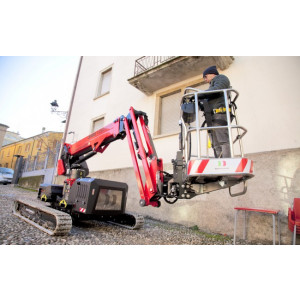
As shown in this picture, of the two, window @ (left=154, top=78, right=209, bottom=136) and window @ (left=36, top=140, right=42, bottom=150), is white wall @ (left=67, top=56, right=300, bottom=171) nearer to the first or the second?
window @ (left=154, top=78, right=209, bottom=136)

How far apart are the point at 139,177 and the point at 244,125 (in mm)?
3021

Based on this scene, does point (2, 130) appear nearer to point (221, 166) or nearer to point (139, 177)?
point (139, 177)

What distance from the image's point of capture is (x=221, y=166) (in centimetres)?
214

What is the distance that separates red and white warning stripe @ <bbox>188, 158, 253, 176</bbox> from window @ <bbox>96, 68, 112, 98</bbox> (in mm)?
8103

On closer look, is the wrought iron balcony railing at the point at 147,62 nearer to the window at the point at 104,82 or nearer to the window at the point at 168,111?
the window at the point at 168,111

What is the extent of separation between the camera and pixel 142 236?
3.63 metres

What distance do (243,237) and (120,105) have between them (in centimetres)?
626

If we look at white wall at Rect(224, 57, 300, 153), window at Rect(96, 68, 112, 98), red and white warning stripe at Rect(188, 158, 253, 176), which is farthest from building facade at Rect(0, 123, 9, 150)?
white wall at Rect(224, 57, 300, 153)

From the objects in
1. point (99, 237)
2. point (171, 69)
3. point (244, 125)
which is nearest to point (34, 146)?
point (171, 69)

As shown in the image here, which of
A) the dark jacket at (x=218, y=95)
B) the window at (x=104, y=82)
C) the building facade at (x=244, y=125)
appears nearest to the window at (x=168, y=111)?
the building facade at (x=244, y=125)

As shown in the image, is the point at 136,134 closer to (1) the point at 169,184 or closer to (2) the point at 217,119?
(1) the point at 169,184

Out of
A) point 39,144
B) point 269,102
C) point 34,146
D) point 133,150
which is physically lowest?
point 133,150

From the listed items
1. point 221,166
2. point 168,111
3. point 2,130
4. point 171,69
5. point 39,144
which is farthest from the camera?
point 39,144

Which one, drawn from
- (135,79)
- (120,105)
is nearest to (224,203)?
(135,79)
